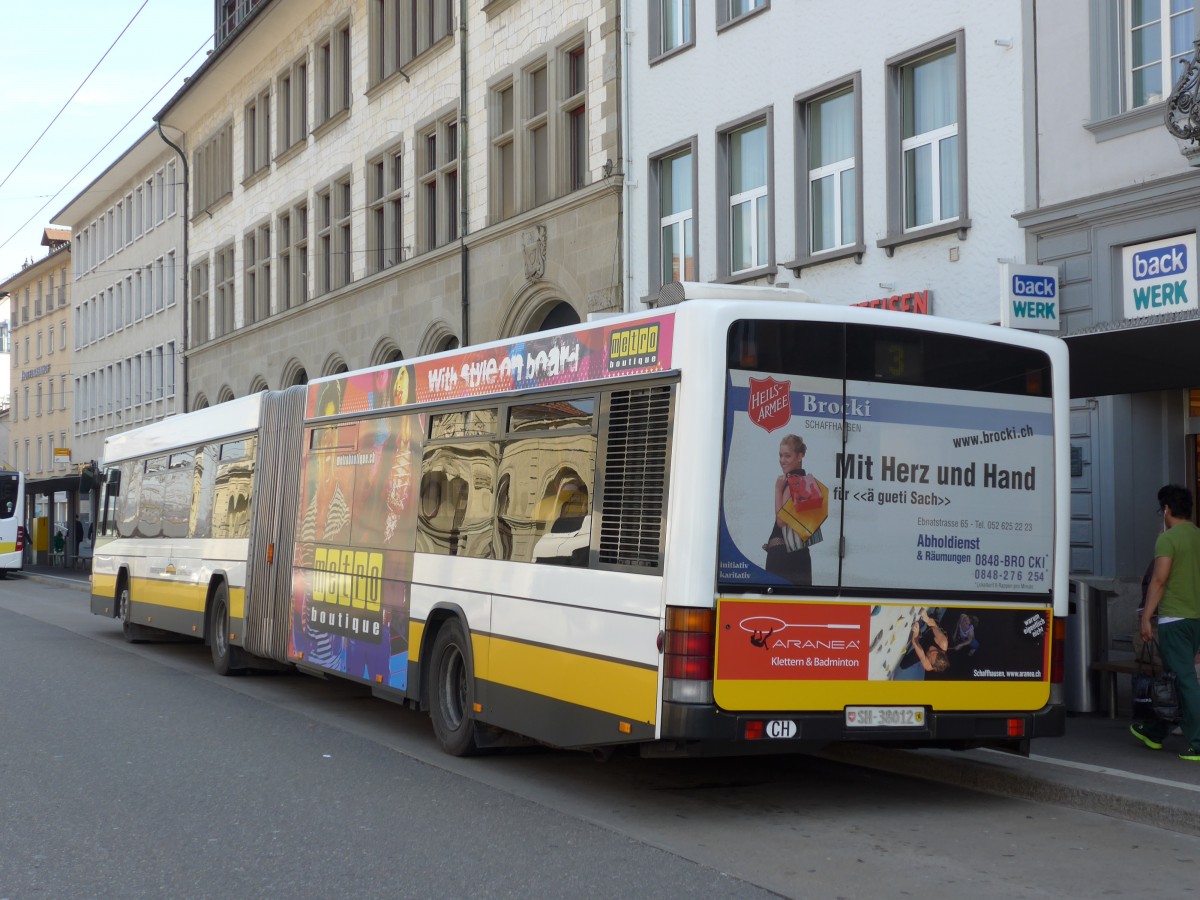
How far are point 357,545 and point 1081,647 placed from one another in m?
5.49

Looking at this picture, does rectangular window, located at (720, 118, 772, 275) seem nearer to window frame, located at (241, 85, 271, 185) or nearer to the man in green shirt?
the man in green shirt

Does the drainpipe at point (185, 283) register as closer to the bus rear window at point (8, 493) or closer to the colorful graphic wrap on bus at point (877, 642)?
the bus rear window at point (8, 493)

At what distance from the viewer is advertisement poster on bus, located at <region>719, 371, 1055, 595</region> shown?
324 inches

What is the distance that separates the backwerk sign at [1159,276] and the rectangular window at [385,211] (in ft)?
62.1

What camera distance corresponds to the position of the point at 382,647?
11930 millimetres

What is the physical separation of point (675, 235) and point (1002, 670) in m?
14.0

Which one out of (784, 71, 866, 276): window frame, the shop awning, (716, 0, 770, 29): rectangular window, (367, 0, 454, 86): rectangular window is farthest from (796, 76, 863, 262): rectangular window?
(367, 0, 454, 86): rectangular window

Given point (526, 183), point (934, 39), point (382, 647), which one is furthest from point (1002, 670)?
point (526, 183)

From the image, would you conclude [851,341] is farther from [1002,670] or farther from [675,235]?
[675,235]

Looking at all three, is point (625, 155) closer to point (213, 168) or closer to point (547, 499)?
point (547, 499)

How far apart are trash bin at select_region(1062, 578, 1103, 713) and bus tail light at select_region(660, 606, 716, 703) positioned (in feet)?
15.1

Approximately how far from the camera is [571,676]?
8.98 metres

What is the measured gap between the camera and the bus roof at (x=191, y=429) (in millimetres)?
16281

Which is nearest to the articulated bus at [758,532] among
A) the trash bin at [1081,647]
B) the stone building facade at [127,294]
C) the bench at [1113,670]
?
the bench at [1113,670]
